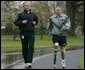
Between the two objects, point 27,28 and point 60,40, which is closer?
point 27,28

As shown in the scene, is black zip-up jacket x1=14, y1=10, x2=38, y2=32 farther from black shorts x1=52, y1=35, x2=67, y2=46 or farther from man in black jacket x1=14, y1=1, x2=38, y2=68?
black shorts x1=52, y1=35, x2=67, y2=46

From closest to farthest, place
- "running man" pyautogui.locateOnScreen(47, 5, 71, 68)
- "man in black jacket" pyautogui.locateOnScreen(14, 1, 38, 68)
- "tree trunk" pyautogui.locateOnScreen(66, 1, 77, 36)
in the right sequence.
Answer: "man in black jacket" pyautogui.locateOnScreen(14, 1, 38, 68) → "running man" pyautogui.locateOnScreen(47, 5, 71, 68) → "tree trunk" pyautogui.locateOnScreen(66, 1, 77, 36)

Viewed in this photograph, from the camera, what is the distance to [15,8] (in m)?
45.2

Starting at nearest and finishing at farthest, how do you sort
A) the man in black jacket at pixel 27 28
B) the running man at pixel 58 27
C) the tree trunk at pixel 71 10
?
the man in black jacket at pixel 27 28
the running man at pixel 58 27
the tree trunk at pixel 71 10

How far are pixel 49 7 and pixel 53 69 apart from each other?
1650 inches

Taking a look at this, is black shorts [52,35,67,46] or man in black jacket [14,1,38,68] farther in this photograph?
black shorts [52,35,67,46]

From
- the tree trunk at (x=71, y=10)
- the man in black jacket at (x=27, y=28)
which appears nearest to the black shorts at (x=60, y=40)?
the man in black jacket at (x=27, y=28)

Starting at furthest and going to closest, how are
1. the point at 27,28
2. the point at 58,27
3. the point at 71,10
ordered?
the point at 71,10, the point at 58,27, the point at 27,28

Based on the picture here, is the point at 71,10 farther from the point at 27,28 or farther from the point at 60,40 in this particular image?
the point at 27,28

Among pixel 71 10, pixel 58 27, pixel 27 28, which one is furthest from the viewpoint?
pixel 71 10

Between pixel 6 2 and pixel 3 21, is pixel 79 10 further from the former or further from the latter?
pixel 3 21

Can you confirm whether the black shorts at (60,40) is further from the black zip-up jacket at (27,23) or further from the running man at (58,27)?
the black zip-up jacket at (27,23)

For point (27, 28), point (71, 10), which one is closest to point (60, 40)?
point (27, 28)

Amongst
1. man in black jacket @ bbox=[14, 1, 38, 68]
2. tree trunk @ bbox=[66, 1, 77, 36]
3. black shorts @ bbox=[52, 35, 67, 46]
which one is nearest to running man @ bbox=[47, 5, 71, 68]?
black shorts @ bbox=[52, 35, 67, 46]
